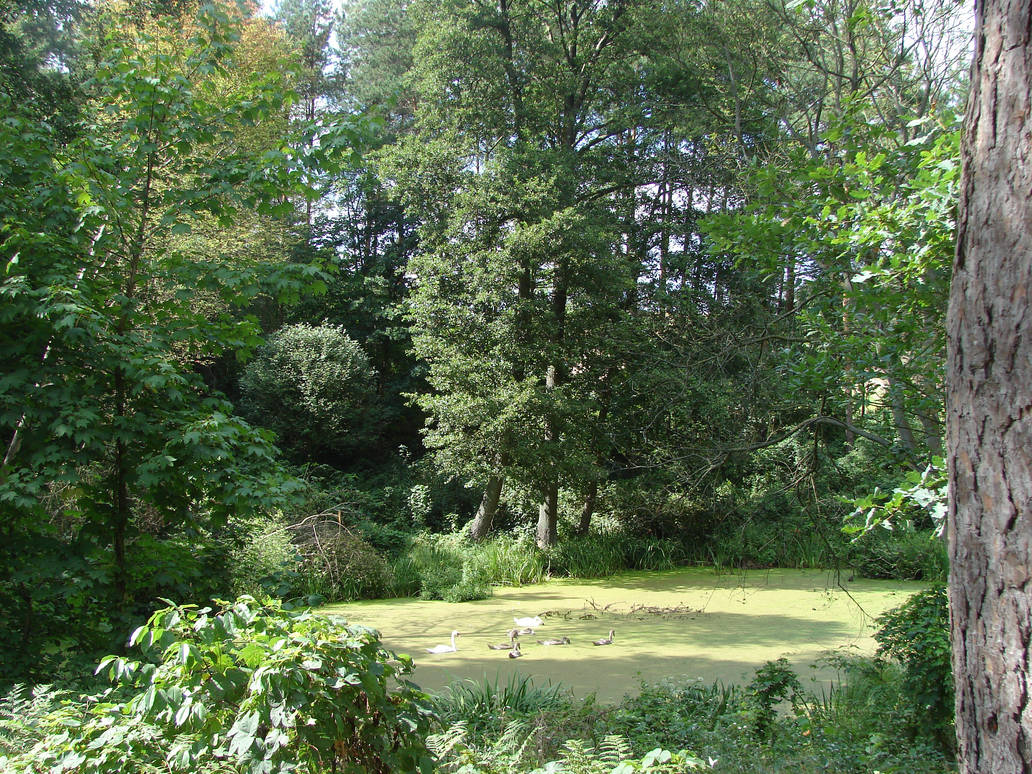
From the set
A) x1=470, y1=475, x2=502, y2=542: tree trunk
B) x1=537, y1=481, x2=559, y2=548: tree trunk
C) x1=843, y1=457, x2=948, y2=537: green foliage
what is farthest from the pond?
x1=843, y1=457, x2=948, y2=537: green foliage

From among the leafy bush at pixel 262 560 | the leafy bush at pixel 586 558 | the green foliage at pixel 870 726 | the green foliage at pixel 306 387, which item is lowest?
the green foliage at pixel 870 726

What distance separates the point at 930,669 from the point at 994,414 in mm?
2831

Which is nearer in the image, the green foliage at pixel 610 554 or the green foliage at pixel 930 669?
the green foliage at pixel 930 669

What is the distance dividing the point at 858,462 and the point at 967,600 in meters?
8.76

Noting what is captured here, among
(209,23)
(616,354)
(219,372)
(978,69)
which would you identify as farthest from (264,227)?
(978,69)

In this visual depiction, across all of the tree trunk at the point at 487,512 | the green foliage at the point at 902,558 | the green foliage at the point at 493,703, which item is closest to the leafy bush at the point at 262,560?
the green foliage at the point at 493,703

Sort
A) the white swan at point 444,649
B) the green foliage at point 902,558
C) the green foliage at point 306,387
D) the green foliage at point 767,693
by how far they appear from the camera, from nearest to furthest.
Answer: the green foliage at point 767,693 → the white swan at point 444,649 → the green foliage at point 902,558 → the green foliage at point 306,387

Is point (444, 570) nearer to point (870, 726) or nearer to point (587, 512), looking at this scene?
point (587, 512)

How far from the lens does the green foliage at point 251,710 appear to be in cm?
175

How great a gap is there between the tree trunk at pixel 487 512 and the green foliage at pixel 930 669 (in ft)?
25.1

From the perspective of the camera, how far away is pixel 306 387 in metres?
12.8

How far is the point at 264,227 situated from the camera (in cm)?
1316

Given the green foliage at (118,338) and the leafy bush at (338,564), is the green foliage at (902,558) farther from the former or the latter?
the green foliage at (118,338)

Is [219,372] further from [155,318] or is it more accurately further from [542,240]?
[155,318]
